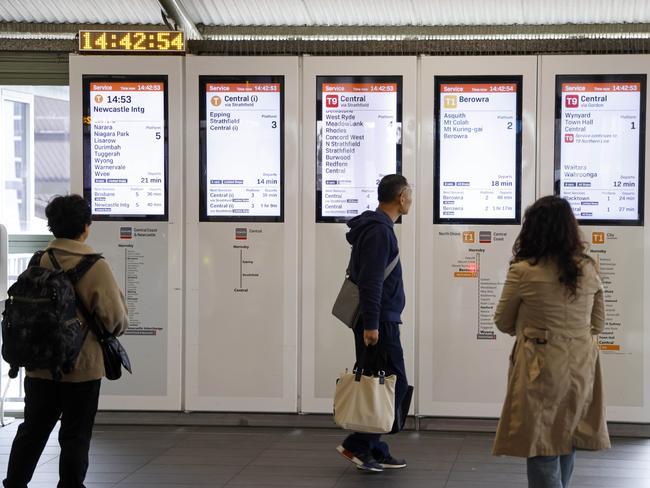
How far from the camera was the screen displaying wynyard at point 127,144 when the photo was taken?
7.37 m

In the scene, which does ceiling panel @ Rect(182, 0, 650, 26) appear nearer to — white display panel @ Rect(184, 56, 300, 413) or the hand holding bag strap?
white display panel @ Rect(184, 56, 300, 413)

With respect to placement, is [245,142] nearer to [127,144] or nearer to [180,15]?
[127,144]

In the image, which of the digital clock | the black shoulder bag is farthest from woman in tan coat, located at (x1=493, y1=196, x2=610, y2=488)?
the digital clock

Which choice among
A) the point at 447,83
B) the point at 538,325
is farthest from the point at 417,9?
the point at 538,325

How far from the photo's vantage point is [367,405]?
5664 millimetres

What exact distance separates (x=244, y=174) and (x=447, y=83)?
160 cm

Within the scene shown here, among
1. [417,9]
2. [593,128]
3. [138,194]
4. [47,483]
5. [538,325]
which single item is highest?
[417,9]

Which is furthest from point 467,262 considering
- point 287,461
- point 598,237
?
point 287,461

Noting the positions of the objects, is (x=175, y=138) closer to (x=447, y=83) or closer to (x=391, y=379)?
(x=447, y=83)

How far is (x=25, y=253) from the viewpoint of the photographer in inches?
334

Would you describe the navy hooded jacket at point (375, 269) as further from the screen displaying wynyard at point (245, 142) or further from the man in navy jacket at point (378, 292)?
the screen displaying wynyard at point (245, 142)

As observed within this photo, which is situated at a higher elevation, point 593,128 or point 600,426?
point 593,128

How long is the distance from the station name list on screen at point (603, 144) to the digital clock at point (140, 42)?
2.81 m

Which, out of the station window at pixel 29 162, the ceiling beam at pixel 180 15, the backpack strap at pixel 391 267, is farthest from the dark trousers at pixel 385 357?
the station window at pixel 29 162
